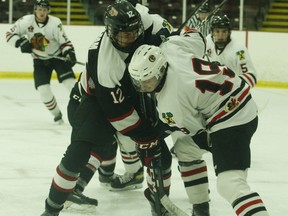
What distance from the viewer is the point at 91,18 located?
34.8ft

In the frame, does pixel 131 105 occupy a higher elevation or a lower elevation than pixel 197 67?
lower

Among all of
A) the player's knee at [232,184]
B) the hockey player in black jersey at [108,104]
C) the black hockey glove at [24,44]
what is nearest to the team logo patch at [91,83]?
the hockey player in black jersey at [108,104]

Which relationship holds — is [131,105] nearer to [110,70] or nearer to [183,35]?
[110,70]

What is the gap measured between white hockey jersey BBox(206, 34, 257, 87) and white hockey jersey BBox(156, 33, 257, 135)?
1978 mm

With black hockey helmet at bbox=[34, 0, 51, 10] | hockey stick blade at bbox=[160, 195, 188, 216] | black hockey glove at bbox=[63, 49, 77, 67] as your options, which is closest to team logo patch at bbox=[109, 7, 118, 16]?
hockey stick blade at bbox=[160, 195, 188, 216]

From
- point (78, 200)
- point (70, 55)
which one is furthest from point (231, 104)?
point (70, 55)

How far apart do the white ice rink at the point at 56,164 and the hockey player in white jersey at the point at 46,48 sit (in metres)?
0.31

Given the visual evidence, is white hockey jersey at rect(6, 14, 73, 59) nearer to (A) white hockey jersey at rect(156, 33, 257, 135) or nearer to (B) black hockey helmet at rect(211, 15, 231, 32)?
(B) black hockey helmet at rect(211, 15, 231, 32)

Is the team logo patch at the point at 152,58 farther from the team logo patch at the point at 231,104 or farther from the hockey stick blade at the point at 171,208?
the hockey stick blade at the point at 171,208

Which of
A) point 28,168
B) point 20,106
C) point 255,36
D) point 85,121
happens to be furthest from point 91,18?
point 85,121

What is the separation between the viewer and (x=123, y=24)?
3.06m

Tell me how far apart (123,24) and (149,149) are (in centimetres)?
55

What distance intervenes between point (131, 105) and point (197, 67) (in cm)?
46

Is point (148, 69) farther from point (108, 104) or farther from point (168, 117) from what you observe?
point (108, 104)
